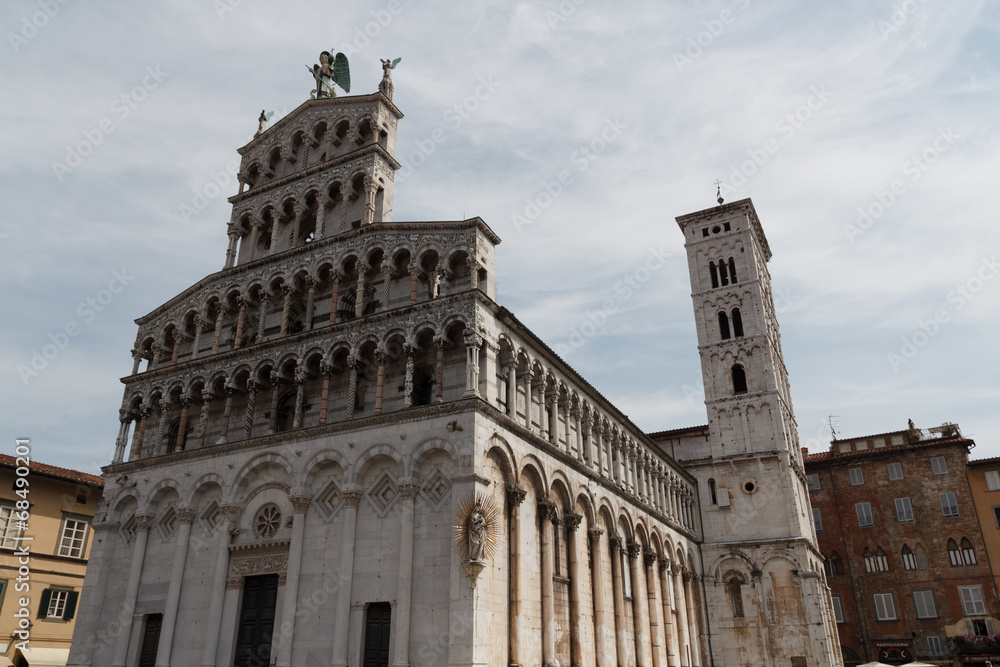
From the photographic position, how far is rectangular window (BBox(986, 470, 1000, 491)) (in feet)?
150

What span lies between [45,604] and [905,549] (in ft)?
161

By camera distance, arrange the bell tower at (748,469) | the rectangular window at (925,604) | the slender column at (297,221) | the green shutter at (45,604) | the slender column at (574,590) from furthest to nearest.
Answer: the rectangular window at (925,604) → the bell tower at (748,469) → the green shutter at (45,604) → the slender column at (297,221) → the slender column at (574,590)

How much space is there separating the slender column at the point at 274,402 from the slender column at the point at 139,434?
6861 millimetres

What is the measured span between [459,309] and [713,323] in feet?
99.8

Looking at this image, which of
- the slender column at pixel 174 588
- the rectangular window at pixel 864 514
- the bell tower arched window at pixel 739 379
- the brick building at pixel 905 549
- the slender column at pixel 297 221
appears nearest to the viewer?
the slender column at pixel 174 588

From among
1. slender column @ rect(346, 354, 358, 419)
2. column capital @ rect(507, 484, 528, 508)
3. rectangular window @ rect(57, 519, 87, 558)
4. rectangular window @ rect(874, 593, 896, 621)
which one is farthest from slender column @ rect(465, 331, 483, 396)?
rectangular window @ rect(874, 593, 896, 621)

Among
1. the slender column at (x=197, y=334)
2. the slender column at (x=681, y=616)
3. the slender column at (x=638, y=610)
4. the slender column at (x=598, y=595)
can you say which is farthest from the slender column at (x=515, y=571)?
the slender column at (x=681, y=616)

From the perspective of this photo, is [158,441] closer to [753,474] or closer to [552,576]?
[552,576]

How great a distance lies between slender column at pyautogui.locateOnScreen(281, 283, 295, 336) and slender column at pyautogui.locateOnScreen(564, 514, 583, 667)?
13.0 meters

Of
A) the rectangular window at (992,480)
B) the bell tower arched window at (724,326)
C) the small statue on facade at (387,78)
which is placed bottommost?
the rectangular window at (992,480)

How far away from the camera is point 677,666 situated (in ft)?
116

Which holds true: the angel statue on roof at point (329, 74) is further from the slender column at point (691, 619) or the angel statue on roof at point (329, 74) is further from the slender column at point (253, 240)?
the slender column at point (691, 619)

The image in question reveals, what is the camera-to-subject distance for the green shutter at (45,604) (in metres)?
34.2

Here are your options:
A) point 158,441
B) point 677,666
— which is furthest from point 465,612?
point 677,666
